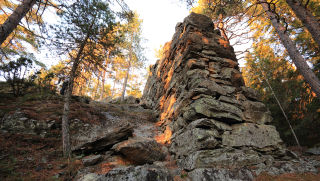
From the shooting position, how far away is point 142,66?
21.7 meters

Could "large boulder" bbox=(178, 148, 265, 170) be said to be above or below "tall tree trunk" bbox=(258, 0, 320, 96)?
below

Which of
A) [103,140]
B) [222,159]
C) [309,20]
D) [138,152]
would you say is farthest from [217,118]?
[309,20]

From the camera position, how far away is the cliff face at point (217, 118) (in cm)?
427

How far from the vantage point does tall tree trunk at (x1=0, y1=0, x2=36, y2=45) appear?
15.2 ft

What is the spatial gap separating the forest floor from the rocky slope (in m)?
0.08

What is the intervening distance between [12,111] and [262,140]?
12.2m

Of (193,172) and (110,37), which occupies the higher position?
(110,37)

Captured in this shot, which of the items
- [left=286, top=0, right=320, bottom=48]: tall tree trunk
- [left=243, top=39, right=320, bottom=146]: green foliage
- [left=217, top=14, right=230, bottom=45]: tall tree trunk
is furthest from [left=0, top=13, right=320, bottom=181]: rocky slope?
[left=243, top=39, right=320, bottom=146]: green foliage

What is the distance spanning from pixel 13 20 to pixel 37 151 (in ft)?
17.7

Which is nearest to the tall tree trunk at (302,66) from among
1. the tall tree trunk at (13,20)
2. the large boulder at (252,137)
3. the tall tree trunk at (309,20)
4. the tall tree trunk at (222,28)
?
the tall tree trunk at (309,20)

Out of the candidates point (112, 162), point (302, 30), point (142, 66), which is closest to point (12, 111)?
point (112, 162)

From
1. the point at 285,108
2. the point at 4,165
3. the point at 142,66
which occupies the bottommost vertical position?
the point at 4,165

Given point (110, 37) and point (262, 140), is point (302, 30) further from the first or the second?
point (110, 37)

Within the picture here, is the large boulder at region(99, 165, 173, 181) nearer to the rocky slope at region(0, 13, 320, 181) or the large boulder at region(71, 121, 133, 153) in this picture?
the rocky slope at region(0, 13, 320, 181)
